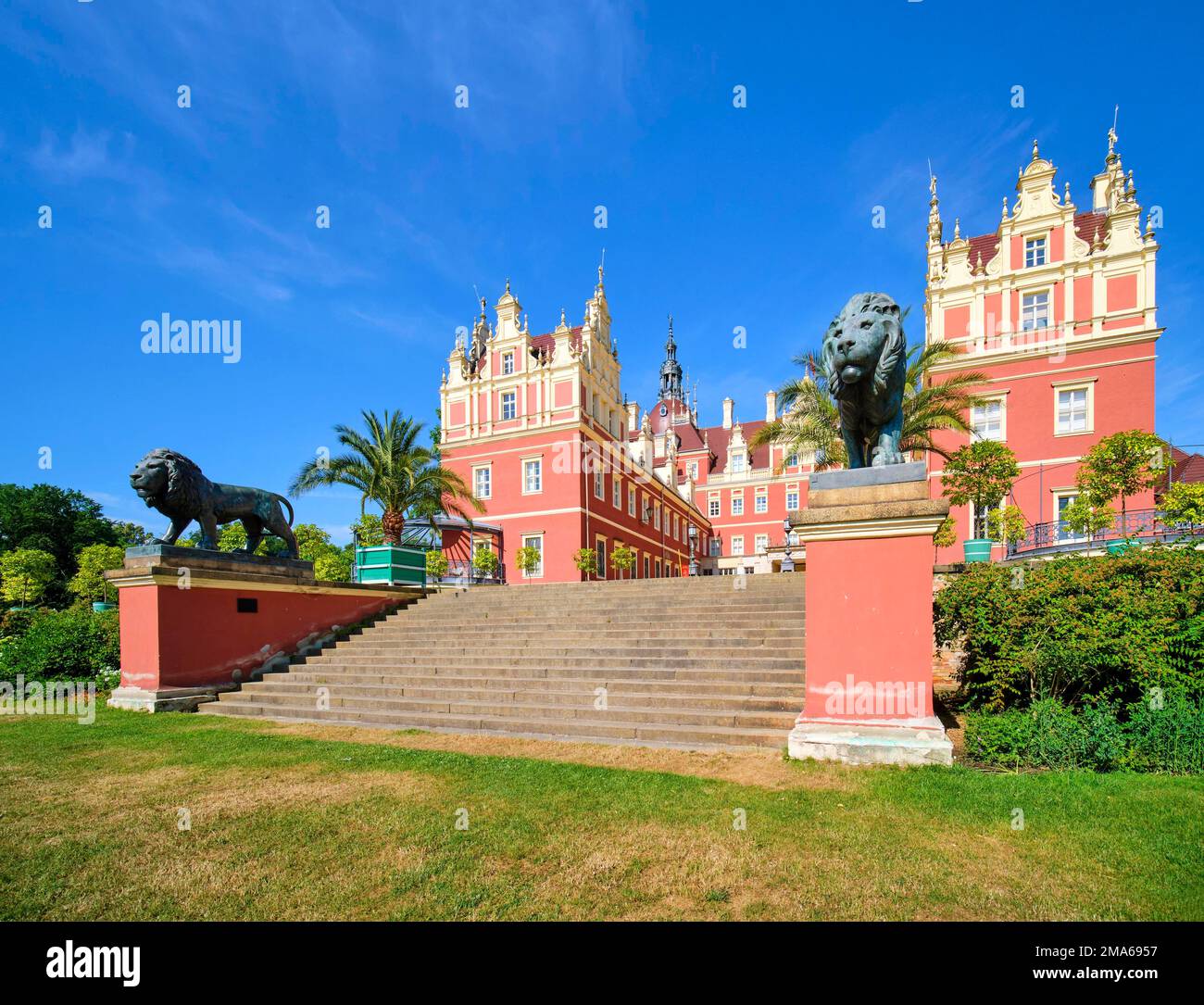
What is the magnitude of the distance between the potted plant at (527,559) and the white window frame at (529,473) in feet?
9.38

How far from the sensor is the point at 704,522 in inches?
1885

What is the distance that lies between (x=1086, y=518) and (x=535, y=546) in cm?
2049

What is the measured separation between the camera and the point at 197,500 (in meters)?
9.61

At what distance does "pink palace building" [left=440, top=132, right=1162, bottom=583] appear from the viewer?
2131cm

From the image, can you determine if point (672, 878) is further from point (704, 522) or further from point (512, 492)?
point (704, 522)

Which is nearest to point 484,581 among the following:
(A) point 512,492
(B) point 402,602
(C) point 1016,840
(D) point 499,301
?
(A) point 512,492

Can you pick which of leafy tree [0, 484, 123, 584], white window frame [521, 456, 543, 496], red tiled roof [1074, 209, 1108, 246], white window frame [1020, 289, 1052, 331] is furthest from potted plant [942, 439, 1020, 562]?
leafy tree [0, 484, 123, 584]

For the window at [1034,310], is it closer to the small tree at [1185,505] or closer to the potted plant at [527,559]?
the small tree at [1185,505]

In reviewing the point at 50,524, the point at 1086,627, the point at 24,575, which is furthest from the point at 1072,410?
the point at 50,524

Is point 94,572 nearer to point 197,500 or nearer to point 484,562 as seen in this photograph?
point 484,562

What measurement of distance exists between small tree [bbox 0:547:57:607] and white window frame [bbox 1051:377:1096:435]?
166ft

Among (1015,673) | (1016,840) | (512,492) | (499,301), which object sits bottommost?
(1016,840)

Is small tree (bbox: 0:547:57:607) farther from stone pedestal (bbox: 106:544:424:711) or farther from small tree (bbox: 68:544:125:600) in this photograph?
stone pedestal (bbox: 106:544:424:711)
